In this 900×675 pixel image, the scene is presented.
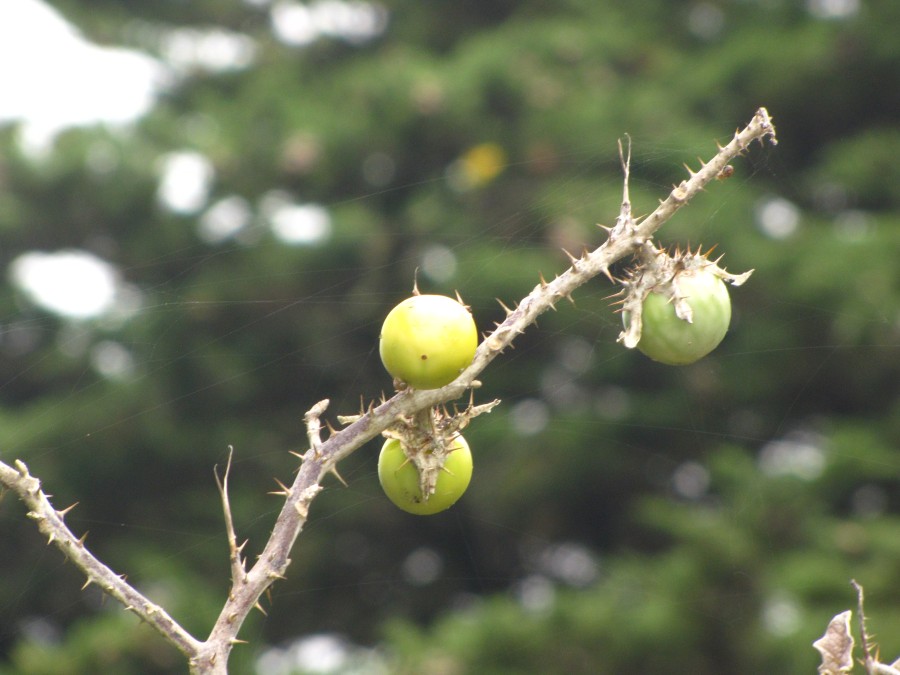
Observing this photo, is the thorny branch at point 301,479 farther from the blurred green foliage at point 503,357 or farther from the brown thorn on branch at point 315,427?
the blurred green foliage at point 503,357

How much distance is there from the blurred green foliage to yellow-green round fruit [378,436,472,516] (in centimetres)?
403

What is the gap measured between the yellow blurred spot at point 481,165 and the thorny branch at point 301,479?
5.80m

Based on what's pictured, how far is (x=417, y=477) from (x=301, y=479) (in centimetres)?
32

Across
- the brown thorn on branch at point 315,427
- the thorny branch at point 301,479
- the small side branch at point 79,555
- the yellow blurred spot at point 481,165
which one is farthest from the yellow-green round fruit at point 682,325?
the yellow blurred spot at point 481,165

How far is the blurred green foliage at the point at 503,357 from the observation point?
570 centimetres

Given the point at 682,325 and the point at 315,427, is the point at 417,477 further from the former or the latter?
the point at 682,325

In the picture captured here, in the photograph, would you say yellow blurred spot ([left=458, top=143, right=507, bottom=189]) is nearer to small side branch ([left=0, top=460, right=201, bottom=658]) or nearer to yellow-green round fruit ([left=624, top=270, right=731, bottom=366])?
yellow-green round fruit ([left=624, top=270, right=731, bottom=366])

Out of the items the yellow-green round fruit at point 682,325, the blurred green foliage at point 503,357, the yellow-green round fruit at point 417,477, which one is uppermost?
the blurred green foliage at point 503,357

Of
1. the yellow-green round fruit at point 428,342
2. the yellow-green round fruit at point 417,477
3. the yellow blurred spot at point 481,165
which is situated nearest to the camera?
the yellow-green round fruit at point 428,342

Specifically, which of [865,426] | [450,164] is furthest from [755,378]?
[450,164]

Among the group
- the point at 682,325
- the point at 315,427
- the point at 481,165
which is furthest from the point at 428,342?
the point at 481,165

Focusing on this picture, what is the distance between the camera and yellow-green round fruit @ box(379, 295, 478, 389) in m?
1.07

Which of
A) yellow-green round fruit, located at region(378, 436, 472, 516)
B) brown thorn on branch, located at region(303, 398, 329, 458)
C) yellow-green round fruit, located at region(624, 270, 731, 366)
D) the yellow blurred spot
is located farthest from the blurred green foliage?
brown thorn on branch, located at region(303, 398, 329, 458)

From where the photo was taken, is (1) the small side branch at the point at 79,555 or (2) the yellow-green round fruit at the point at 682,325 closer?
(1) the small side branch at the point at 79,555
